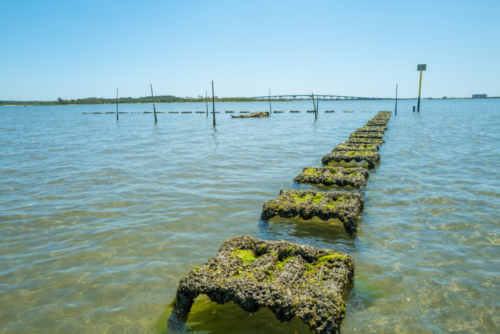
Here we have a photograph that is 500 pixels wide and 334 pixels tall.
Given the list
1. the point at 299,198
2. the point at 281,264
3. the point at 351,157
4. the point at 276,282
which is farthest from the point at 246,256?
the point at 351,157

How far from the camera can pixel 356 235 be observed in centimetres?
690

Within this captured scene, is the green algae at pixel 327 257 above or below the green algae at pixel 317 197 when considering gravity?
below

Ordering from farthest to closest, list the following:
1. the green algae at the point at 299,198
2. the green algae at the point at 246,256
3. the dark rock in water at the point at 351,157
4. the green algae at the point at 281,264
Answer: the dark rock in water at the point at 351,157
the green algae at the point at 299,198
the green algae at the point at 246,256
the green algae at the point at 281,264

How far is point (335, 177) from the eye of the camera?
34.1ft

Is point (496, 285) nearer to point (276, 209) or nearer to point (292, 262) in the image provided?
point (292, 262)

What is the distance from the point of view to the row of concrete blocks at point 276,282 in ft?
12.7

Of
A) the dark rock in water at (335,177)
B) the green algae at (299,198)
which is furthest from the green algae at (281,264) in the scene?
the dark rock in water at (335,177)

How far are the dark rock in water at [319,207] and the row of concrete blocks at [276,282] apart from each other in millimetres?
1915

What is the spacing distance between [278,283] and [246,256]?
3.58ft

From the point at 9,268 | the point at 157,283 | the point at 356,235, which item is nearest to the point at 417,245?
the point at 356,235

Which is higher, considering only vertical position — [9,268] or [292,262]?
[292,262]

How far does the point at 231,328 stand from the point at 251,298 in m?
0.51

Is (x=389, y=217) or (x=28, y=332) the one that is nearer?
(x=28, y=332)

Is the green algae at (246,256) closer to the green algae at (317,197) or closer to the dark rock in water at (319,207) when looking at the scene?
the dark rock in water at (319,207)
